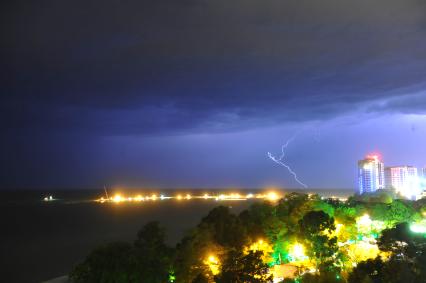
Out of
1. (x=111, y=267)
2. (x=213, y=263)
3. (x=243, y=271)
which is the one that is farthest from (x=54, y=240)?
(x=243, y=271)

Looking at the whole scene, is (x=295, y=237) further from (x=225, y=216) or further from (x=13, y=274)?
(x=13, y=274)

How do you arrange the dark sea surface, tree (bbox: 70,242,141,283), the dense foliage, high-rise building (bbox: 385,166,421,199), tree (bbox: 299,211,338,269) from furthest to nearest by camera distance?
high-rise building (bbox: 385,166,421,199), the dark sea surface, tree (bbox: 299,211,338,269), the dense foliage, tree (bbox: 70,242,141,283)

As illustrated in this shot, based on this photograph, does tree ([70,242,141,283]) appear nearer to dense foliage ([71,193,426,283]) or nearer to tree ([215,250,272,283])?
dense foliage ([71,193,426,283])

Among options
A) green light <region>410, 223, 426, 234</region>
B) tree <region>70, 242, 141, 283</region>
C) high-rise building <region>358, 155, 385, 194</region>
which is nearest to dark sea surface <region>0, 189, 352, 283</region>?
tree <region>70, 242, 141, 283</region>

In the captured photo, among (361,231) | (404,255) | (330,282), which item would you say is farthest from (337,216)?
(330,282)

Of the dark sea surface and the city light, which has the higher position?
the city light

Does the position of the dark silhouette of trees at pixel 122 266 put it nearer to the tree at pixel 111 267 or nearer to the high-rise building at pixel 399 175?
the tree at pixel 111 267

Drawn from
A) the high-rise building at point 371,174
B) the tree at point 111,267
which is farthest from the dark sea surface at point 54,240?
the high-rise building at point 371,174
